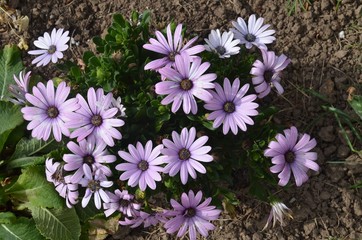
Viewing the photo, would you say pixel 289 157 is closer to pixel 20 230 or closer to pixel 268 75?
pixel 268 75

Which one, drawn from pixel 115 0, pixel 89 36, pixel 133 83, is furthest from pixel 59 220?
pixel 115 0

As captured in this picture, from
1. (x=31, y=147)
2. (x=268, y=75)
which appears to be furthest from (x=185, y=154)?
(x=31, y=147)

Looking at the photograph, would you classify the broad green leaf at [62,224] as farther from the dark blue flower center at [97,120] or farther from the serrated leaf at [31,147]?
the dark blue flower center at [97,120]

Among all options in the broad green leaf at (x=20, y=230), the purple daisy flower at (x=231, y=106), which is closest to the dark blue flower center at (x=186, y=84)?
the purple daisy flower at (x=231, y=106)

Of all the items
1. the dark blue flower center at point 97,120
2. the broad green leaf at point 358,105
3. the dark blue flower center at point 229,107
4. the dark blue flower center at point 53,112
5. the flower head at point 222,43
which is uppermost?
the flower head at point 222,43

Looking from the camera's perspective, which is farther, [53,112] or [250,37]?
[250,37]

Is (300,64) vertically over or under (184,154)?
under
